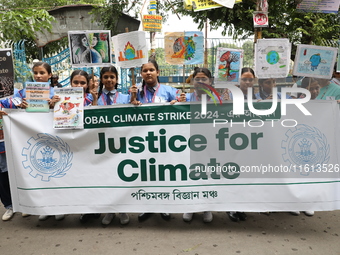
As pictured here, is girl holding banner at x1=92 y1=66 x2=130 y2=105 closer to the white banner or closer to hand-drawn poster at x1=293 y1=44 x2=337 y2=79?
the white banner

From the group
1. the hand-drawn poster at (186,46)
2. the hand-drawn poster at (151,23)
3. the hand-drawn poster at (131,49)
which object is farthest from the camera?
the hand-drawn poster at (151,23)

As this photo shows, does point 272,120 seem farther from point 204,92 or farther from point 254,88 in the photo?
point 204,92

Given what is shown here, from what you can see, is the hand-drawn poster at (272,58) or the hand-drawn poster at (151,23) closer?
the hand-drawn poster at (272,58)

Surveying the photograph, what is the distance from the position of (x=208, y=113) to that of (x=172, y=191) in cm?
87

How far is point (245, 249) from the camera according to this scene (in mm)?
3061

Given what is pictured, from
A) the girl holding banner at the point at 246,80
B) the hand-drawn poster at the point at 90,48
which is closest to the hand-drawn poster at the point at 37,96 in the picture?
the hand-drawn poster at the point at 90,48

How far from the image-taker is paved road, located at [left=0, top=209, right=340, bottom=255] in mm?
3094

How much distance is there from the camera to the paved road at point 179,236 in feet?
10.2

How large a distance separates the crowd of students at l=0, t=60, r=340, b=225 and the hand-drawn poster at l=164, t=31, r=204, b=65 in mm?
146

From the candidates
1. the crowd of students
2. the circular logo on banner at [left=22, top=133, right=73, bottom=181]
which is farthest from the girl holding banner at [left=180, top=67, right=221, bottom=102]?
the circular logo on banner at [left=22, top=133, right=73, bottom=181]

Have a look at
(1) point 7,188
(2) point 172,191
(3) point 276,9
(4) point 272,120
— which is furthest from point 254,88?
(3) point 276,9

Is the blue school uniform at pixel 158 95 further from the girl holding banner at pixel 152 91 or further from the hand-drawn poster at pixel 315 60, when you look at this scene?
the hand-drawn poster at pixel 315 60

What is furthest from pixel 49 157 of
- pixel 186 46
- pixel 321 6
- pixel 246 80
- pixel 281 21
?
pixel 281 21

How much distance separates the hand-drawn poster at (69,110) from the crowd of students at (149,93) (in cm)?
8
